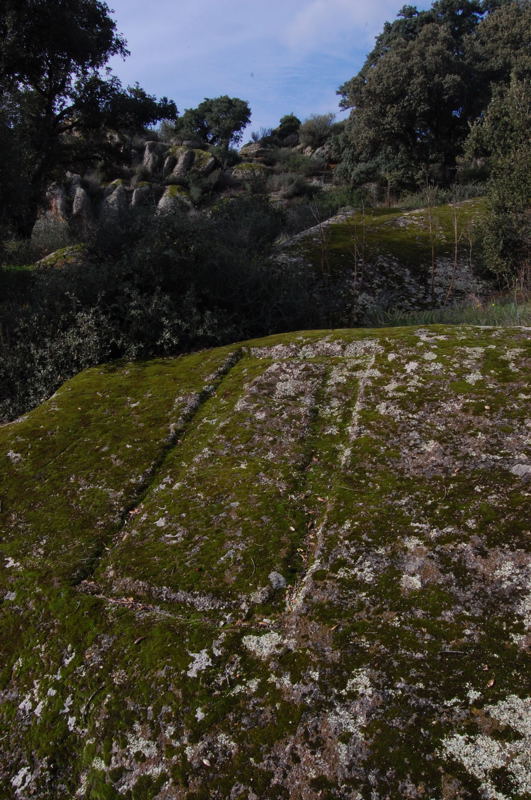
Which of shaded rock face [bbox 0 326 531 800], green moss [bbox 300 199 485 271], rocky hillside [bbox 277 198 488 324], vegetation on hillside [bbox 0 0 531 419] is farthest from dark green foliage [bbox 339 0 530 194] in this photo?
shaded rock face [bbox 0 326 531 800]

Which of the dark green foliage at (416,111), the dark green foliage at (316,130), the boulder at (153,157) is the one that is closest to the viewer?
the dark green foliage at (416,111)

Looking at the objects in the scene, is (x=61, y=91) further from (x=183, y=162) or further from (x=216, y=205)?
(x=183, y=162)

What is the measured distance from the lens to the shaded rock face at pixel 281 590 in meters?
1.51

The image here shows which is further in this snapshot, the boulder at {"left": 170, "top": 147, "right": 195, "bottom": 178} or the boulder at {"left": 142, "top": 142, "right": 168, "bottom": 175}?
the boulder at {"left": 142, "top": 142, "right": 168, "bottom": 175}

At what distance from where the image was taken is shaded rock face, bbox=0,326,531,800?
151 centimetres

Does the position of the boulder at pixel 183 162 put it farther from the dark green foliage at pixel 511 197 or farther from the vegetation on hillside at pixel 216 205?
the dark green foliage at pixel 511 197

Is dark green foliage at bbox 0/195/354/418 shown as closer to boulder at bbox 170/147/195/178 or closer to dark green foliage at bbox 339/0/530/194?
dark green foliage at bbox 339/0/530/194

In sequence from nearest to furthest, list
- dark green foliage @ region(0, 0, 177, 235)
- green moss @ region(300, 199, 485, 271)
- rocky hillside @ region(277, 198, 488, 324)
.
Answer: rocky hillside @ region(277, 198, 488, 324), green moss @ region(300, 199, 485, 271), dark green foliage @ region(0, 0, 177, 235)

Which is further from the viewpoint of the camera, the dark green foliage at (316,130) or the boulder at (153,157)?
the dark green foliage at (316,130)

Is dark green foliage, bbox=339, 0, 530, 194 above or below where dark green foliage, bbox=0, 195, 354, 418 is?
above

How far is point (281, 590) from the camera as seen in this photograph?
2057mm

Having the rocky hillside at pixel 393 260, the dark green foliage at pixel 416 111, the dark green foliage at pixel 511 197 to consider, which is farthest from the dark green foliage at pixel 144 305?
the dark green foliage at pixel 416 111

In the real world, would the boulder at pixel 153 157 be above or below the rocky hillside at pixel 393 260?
above

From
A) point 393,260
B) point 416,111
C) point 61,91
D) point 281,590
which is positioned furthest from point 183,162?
point 281,590
